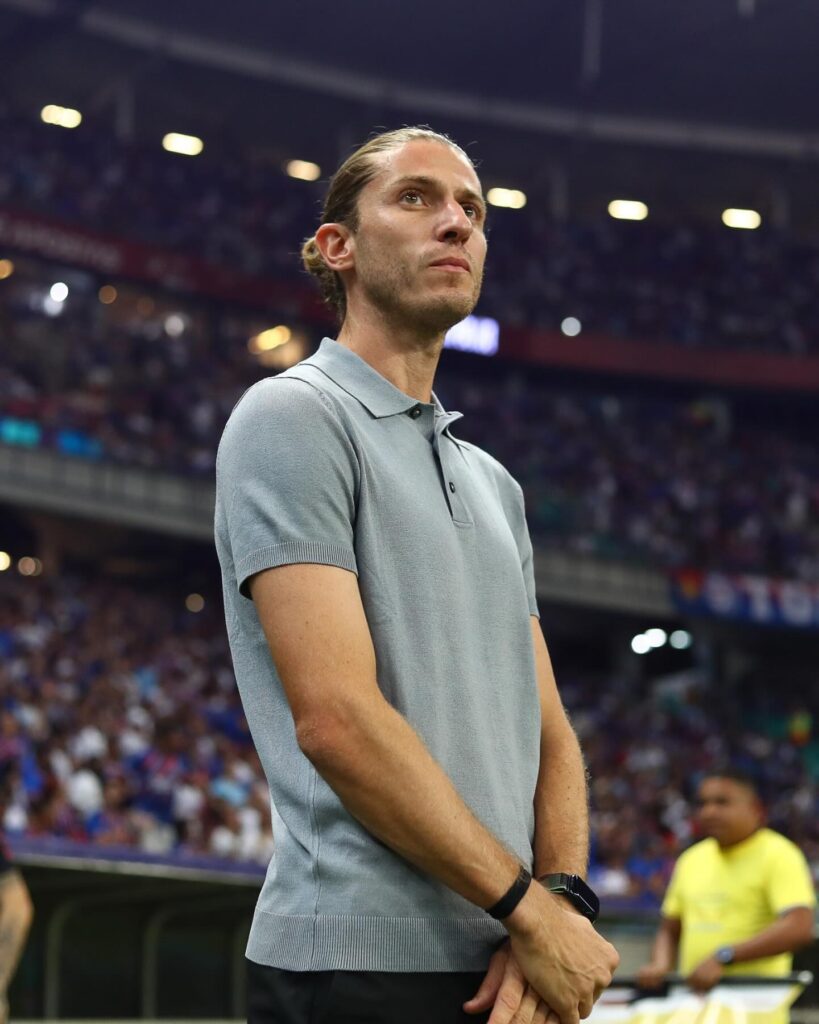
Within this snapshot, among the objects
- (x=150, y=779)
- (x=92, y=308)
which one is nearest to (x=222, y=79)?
(x=92, y=308)

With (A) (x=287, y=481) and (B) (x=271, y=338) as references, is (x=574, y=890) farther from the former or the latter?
(B) (x=271, y=338)

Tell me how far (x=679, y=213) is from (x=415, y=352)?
36.6m

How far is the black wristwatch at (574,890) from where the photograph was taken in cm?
221

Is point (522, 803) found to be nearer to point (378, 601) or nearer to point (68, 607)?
point (378, 601)

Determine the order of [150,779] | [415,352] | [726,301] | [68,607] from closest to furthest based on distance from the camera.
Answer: [415,352] < [150,779] < [68,607] < [726,301]

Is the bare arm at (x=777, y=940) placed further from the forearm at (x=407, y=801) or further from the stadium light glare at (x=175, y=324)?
the stadium light glare at (x=175, y=324)

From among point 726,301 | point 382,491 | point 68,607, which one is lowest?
point 382,491

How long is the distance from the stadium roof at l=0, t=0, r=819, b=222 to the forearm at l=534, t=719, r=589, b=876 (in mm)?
27278

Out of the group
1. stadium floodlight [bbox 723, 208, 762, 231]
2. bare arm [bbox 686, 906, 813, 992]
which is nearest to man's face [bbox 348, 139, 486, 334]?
bare arm [bbox 686, 906, 813, 992]

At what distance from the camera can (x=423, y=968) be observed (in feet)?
6.79

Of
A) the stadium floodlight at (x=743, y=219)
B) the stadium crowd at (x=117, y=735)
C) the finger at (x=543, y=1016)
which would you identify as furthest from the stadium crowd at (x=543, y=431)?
the finger at (x=543, y=1016)

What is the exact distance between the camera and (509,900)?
2051mm

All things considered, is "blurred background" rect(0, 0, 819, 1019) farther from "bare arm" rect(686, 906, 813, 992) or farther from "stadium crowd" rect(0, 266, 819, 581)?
"bare arm" rect(686, 906, 813, 992)

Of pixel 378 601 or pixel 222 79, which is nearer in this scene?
pixel 378 601
